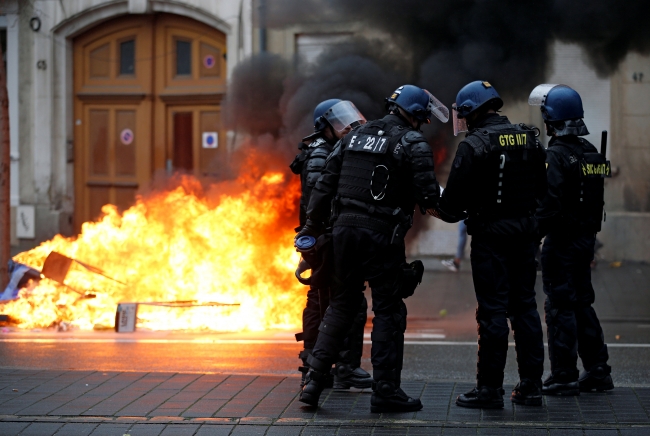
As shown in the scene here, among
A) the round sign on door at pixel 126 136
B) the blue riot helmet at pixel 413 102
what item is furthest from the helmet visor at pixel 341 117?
the round sign on door at pixel 126 136

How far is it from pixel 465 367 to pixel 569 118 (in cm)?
229

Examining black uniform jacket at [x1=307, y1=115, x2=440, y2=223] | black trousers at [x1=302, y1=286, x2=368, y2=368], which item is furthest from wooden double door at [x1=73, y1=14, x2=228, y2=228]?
black uniform jacket at [x1=307, y1=115, x2=440, y2=223]

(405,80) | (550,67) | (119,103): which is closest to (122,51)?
(119,103)

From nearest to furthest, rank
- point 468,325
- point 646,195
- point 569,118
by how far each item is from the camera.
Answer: point 569,118 → point 468,325 → point 646,195

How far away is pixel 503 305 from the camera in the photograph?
5328mm

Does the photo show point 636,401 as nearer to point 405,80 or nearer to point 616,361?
point 616,361

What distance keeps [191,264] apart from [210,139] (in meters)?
5.85

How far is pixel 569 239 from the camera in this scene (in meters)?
5.82

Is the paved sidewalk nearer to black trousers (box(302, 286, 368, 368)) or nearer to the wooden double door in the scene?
black trousers (box(302, 286, 368, 368))

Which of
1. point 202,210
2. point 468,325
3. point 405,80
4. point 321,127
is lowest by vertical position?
point 468,325

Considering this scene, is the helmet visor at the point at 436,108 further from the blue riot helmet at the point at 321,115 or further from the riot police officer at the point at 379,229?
the blue riot helmet at the point at 321,115

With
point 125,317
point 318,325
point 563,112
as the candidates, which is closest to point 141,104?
point 125,317

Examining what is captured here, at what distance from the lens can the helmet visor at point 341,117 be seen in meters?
6.20

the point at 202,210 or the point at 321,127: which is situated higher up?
the point at 321,127
